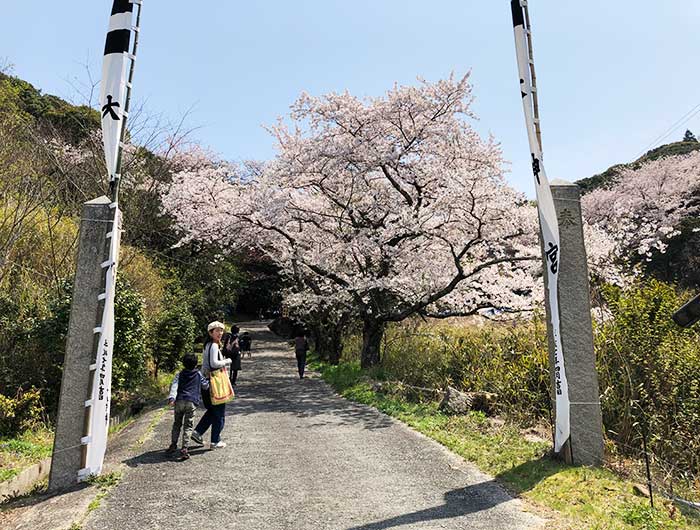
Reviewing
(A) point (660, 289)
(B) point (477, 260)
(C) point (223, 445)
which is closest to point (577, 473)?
(A) point (660, 289)

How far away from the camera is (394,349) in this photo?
14.1 m

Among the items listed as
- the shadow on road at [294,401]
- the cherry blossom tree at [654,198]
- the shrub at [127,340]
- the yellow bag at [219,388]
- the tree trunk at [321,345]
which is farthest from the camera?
the cherry blossom tree at [654,198]

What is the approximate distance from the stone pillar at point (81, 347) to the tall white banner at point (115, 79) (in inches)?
25.2

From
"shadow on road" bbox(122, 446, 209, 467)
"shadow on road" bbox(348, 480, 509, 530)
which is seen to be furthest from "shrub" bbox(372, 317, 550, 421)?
"shadow on road" bbox(122, 446, 209, 467)

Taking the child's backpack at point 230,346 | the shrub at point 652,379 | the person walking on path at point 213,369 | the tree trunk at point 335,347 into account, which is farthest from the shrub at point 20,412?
the tree trunk at point 335,347

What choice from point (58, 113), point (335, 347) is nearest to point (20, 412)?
point (335, 347)

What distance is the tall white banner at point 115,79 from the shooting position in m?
5.72

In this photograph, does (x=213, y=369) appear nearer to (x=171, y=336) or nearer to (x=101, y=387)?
(x=101, y=387)

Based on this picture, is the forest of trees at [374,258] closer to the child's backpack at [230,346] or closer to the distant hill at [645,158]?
the child's backpack at [230,346]

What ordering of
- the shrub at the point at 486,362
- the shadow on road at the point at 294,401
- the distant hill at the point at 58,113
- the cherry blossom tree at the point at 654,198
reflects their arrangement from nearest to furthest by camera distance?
the shrub at the point at 486,362 → the shadow on road at the point at 294,401 → the distant hill at the point at 58,113 → the cherry blossom tree at the point at 654,198

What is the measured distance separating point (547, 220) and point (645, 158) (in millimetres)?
29392

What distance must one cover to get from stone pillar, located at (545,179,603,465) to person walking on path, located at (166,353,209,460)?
4542 millimetres

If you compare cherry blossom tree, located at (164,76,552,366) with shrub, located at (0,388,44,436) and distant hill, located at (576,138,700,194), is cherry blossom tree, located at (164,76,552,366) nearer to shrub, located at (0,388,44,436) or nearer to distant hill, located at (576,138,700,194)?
shrub, located at (0,388,44,436)

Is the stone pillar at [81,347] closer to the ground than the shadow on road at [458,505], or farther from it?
farther from it
